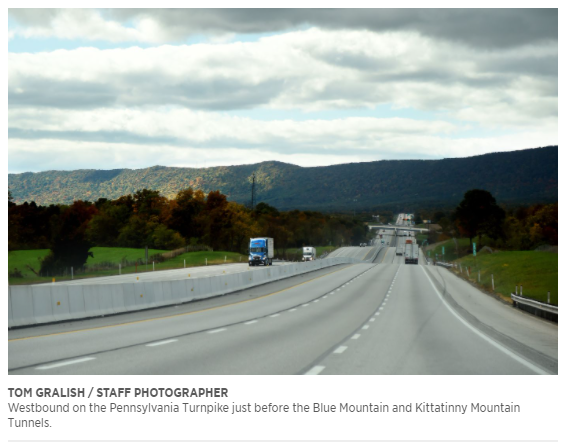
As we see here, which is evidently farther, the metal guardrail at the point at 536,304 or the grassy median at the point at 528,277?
the grassy median at the point at 528,277

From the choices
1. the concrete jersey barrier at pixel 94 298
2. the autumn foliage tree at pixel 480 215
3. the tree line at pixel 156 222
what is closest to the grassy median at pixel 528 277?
the concrete jersey barrier at pixel 94 298

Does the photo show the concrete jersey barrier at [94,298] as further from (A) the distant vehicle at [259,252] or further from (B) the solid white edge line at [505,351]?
(A) the distant vehicle at [259,252]

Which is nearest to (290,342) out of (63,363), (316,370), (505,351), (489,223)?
(316,370)

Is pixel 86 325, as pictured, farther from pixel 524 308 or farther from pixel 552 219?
pixel 552 219

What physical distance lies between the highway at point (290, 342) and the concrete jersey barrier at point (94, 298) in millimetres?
620

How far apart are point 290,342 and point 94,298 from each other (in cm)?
859

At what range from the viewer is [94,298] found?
→ 2067 centimetres

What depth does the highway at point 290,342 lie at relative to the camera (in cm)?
1082

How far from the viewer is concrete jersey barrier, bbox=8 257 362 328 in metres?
17.1

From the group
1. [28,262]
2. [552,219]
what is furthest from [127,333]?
[552,219]

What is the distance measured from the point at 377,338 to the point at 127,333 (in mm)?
5901

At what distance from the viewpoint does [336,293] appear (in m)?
36.1

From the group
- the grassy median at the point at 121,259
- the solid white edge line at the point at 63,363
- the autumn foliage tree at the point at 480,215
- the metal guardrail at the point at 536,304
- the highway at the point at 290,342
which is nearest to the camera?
the solid white edge line at the point at 63,363

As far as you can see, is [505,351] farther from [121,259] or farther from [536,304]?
[121,259]
